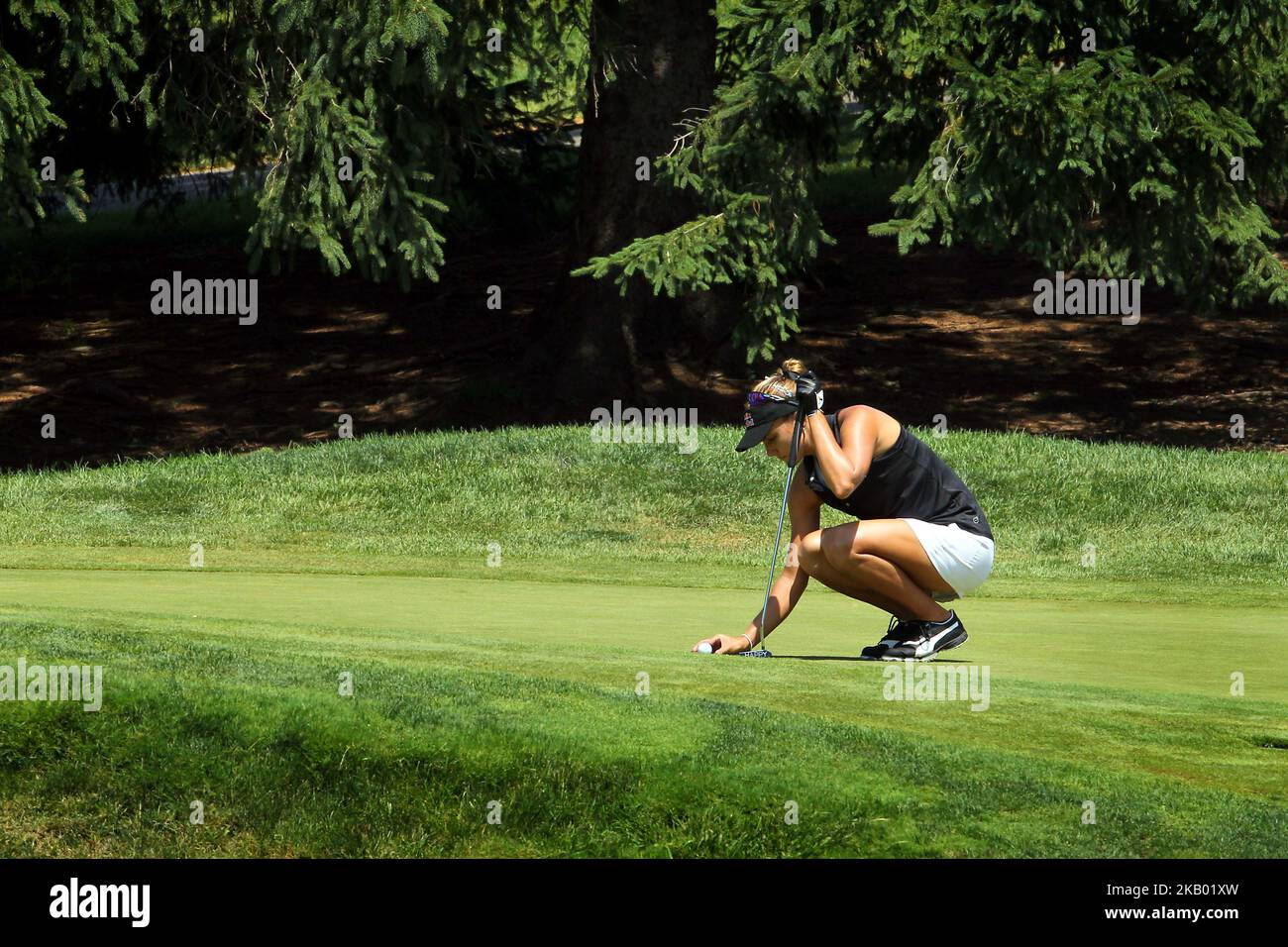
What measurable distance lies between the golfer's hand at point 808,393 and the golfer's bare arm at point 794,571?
49cm

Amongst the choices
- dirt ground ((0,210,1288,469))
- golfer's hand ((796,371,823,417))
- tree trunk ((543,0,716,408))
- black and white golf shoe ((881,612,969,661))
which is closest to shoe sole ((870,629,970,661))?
black and white golf shoe ((881,612,969,661))

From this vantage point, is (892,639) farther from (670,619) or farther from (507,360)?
(507,360)

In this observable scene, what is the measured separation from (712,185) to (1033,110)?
365cm


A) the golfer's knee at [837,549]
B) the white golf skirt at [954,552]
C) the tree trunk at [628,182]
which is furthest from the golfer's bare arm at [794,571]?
the tree trunk at [628,182]

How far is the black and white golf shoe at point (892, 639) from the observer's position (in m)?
7.97

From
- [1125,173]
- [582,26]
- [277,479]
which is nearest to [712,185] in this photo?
[582,26]

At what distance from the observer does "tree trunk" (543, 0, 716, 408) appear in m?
21.4

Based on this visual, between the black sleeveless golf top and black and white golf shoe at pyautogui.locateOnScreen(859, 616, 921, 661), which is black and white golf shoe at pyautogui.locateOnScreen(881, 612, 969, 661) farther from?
the black sleeveless golf top

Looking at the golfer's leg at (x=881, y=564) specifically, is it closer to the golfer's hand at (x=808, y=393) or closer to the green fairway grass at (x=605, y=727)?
the green fairway grass at (x=605, y=727)

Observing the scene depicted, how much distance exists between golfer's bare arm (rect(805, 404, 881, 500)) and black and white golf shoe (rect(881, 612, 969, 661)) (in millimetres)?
710

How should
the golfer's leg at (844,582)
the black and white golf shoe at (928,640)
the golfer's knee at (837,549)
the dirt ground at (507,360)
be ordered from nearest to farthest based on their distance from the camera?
the black and white golf shoe at (928,640) → the golfer's knee at (837,549) → the golfer's leg at (844,582) → the dirt ground at (507,360)

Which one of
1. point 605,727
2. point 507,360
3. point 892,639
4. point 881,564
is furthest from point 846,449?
point 507,360

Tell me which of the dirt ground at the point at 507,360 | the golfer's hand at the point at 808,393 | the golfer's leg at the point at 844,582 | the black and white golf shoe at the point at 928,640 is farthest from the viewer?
the dirt ground at the point at 507,360

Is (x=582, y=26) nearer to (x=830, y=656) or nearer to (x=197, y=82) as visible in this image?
(x=197, y=82)
